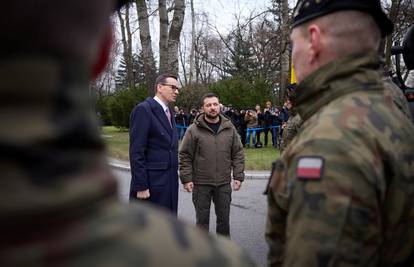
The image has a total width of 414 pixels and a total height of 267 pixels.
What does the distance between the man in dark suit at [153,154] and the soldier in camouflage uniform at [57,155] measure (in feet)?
14.7

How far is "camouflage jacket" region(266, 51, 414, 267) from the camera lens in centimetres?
165

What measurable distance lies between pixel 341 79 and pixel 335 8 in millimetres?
257

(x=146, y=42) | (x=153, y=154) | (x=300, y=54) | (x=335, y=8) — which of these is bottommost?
(x=153, y=154)

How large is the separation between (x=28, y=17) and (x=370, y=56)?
5.07 ft

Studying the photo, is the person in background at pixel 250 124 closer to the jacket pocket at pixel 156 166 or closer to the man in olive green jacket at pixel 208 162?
the man in olive green jacket at pixel 208 162

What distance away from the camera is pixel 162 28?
15.2 meters

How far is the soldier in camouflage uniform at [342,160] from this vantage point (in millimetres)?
1652

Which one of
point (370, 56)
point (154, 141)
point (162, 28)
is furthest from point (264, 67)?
point (370, 56)

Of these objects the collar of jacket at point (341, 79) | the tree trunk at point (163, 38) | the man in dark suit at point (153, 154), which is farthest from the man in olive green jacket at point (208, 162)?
the tree trunk at point (163, 38)

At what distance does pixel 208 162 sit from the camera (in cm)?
606

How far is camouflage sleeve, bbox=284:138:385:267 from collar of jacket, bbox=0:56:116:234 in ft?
3.53

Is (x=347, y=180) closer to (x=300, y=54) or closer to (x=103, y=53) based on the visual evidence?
(x=300, y=54)

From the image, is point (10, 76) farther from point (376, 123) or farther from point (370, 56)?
point (370, 56)

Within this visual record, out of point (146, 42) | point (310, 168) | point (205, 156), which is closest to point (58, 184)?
point (310, 168)
